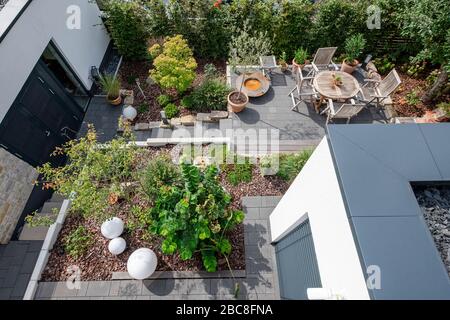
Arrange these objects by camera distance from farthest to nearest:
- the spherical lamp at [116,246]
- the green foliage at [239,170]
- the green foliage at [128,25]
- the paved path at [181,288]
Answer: the green foliage at [128,25], the green foliage at [239,170], the spherical lamp at [116,246], the paved path at [181,288]

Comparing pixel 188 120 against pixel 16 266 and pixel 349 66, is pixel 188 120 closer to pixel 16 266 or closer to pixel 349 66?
pixel 16 266

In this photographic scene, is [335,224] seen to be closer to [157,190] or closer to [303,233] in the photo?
[303,233]

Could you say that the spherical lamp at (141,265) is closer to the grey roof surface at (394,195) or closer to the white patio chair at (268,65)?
the grey roof surface at (394,195)

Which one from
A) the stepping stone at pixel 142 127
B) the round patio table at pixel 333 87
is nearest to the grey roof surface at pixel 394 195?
the round patio table at pixel 333 87

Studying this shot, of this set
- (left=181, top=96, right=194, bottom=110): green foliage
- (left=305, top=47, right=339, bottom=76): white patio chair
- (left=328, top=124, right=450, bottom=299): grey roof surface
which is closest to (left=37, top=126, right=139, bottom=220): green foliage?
(left=181, top=96, right=194, bottom=110): green foliage

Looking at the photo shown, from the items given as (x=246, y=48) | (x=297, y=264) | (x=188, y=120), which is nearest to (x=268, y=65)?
(x=246, y=48)

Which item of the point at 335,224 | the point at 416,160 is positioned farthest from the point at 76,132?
the point at 416,160
